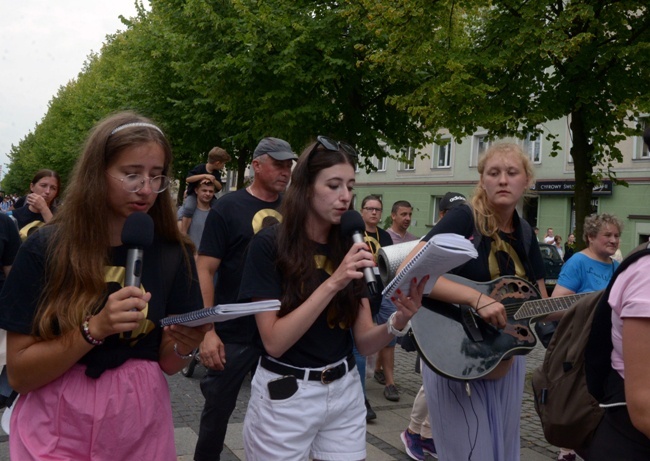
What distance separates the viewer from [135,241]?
1.95 meters

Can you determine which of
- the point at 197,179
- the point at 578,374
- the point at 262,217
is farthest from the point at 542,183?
the point at 578,374

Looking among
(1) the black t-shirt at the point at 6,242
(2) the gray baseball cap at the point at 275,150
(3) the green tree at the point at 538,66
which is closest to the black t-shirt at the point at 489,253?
(2) the gray baseball cap at the point at 275,150

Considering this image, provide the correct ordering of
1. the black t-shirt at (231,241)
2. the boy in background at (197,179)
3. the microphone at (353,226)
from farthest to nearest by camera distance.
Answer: the boy in background at (197,179) → the black t-shirt at (231,241) → the microphone at (353,226)

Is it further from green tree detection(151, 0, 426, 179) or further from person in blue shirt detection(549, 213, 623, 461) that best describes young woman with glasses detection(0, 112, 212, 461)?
green tree detection(151, 0, 426, 179)

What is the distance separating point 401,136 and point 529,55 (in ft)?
25.4

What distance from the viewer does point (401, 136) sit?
1786cm

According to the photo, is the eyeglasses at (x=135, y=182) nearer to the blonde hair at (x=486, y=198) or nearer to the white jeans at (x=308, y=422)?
the white jeans at (x=308, y=422)

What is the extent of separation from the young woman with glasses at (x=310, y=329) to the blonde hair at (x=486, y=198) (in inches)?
33.0

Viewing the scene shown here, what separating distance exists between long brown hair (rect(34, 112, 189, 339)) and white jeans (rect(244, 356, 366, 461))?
0.90m

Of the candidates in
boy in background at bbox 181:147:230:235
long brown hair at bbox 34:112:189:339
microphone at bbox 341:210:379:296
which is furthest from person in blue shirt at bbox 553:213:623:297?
long brown hair at bbox 34:112:189:339

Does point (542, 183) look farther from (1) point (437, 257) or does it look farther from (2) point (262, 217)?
(1) point (437, 257)

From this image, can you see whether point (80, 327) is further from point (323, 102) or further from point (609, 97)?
point (323, 102)

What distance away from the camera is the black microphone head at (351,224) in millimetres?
2609

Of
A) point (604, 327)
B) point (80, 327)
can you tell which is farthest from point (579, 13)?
point (80, 327)
